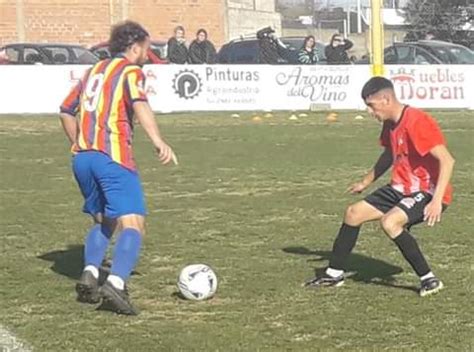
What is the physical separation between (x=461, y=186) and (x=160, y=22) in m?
37.3

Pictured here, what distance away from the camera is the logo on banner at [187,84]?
26000 millimetres

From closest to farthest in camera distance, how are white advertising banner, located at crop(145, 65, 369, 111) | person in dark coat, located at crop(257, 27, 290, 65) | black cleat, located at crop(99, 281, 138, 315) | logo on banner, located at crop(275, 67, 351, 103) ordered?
black cleat, located at crop(99, 281, 138, 315) → white advertising banner, located at crop(145, 65, 369, 111) → logo on banner, located at crop(275, 67, 351, 103) → person in dark coat, located at crop(257, 27, 290, 65)

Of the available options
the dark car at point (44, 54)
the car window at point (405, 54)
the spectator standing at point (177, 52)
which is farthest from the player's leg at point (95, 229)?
the dark car at point (44, 54)

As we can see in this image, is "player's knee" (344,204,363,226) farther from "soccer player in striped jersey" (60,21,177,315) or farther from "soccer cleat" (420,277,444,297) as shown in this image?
"soccer player in striped jersey" (60,21,177,315)

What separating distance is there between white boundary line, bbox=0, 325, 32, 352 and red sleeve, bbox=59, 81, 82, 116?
1536 mm

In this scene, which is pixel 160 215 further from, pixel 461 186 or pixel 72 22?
pixel 72 22

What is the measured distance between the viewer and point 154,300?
7.10 metres

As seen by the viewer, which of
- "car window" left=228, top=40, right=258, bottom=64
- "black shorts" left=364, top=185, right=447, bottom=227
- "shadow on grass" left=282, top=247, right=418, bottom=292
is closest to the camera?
"black shorts" left=364, top=185, right=447, bottom=227

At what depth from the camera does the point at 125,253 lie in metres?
6.71

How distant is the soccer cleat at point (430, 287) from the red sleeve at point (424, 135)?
0.87m

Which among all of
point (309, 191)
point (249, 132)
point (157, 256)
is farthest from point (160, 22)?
point (157, 256)

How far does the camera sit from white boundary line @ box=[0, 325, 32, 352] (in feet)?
19.5

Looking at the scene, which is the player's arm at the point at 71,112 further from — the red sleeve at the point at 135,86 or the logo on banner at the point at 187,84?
the logo on banner at the point at 187,84

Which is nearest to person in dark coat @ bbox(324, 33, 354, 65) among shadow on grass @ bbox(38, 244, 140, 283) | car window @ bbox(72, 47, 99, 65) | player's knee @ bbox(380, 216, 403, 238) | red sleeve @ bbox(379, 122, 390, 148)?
car window @ bbox(72, 47, 99, 65)
